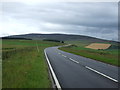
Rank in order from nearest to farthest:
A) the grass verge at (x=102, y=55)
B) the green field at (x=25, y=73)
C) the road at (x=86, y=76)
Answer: the road at (x=86, y=76) → the green field at (x=25, y=73) → the grass verge at (x=102, y=55)

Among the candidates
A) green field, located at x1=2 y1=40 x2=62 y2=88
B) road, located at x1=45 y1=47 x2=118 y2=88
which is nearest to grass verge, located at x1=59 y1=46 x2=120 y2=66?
road, located at x1=45 y1=47 x2=118 y2=88

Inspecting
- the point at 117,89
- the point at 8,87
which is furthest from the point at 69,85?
the point at 8,87

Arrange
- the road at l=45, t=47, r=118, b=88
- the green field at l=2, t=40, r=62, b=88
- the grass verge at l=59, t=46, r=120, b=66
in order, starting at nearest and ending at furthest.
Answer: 1. the road at l=45, t=47, r=118, b=88
2. the green field at l=2, t=40, r=62, b=88
3. the grass verge at l=59, t=46, r=120, b=66

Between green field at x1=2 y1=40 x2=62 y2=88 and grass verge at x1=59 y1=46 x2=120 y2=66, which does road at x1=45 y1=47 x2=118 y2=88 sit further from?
grass verge at x1=59 y1=46 x2=120 y2=66

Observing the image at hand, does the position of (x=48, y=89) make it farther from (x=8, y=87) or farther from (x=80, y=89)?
(x=8, y=87)

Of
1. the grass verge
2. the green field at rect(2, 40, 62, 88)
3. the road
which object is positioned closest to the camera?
the road

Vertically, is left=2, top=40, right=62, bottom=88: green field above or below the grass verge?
above

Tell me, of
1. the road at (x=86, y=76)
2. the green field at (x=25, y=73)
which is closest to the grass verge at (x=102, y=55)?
the road at (x=86, y=76)

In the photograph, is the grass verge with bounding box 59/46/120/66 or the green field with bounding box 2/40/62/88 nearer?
the green field with bounding box 2/40/62/88

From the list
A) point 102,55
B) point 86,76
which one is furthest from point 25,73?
point 102,55

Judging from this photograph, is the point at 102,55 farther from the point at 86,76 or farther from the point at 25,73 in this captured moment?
the point at 25,73

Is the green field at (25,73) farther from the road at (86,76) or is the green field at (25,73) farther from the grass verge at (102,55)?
the grass verge at (102,55)

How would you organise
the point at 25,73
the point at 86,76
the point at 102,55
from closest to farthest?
the point at 86,76 → the point at 25,73 → the point at 102,55

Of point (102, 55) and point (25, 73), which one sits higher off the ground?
point (25, 73)
